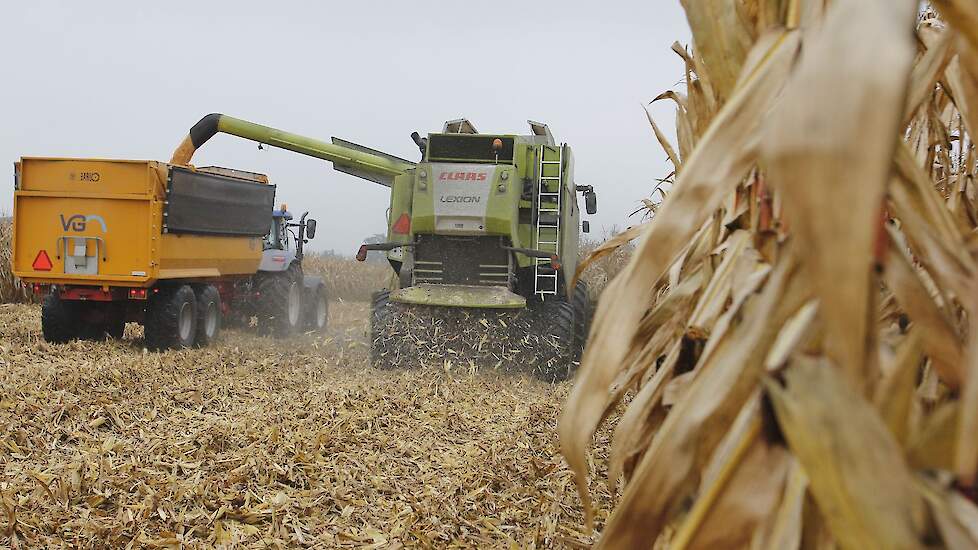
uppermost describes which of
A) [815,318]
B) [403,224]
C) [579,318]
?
[403,224]

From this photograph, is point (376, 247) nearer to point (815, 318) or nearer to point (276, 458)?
point (276, 458)

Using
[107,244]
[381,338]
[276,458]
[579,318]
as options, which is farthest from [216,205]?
[276,458]

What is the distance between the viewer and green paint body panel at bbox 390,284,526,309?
9125 millimetres

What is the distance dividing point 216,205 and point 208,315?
4.74 ft

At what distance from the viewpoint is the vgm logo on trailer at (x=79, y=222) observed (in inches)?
399

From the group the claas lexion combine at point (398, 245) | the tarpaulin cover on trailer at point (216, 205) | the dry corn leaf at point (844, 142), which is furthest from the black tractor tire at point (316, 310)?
the dry corn leaf at point (844, 142)

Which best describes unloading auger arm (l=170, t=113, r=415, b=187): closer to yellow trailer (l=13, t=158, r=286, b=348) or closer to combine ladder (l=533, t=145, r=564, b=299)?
yellow trailer (l=13, t=158, r=286, b=348)

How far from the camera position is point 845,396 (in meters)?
0.74

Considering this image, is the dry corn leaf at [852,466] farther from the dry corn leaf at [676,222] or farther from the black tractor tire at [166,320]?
the black tractor tire at [166,320]

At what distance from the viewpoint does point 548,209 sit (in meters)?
9.78

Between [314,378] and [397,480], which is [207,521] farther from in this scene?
[314,378]

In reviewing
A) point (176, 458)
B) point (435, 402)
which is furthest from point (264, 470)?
point (435, 402)

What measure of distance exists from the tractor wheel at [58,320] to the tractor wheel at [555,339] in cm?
554

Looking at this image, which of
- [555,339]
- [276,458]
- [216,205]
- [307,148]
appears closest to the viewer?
[276,458]
